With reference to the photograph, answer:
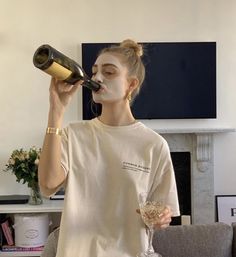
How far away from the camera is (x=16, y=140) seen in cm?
374

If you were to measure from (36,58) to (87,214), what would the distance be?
47cm

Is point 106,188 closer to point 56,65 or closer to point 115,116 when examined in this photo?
point 115,116

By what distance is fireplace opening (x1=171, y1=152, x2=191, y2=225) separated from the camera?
386 centimetres

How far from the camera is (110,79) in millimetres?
1398

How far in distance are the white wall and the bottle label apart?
8.27 feet

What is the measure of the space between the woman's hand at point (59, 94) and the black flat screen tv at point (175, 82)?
2.41 metres

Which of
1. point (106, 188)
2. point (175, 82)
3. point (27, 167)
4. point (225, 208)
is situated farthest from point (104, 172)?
point (225, 208)

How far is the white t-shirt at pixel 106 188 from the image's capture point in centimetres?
→ 126

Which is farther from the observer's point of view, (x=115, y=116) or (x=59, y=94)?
(x=115, y=116)

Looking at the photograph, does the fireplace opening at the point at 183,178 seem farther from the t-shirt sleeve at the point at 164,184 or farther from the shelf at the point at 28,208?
the t-shirt sleeve at the point at 164,184

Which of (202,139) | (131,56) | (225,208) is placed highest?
(131,56)

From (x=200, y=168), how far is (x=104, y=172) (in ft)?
8.61

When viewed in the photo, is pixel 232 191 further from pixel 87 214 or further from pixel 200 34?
pixel 87 214

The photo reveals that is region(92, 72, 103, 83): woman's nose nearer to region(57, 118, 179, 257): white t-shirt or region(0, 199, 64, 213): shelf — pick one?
region(57, 118, 179, 257): white t-shirt
